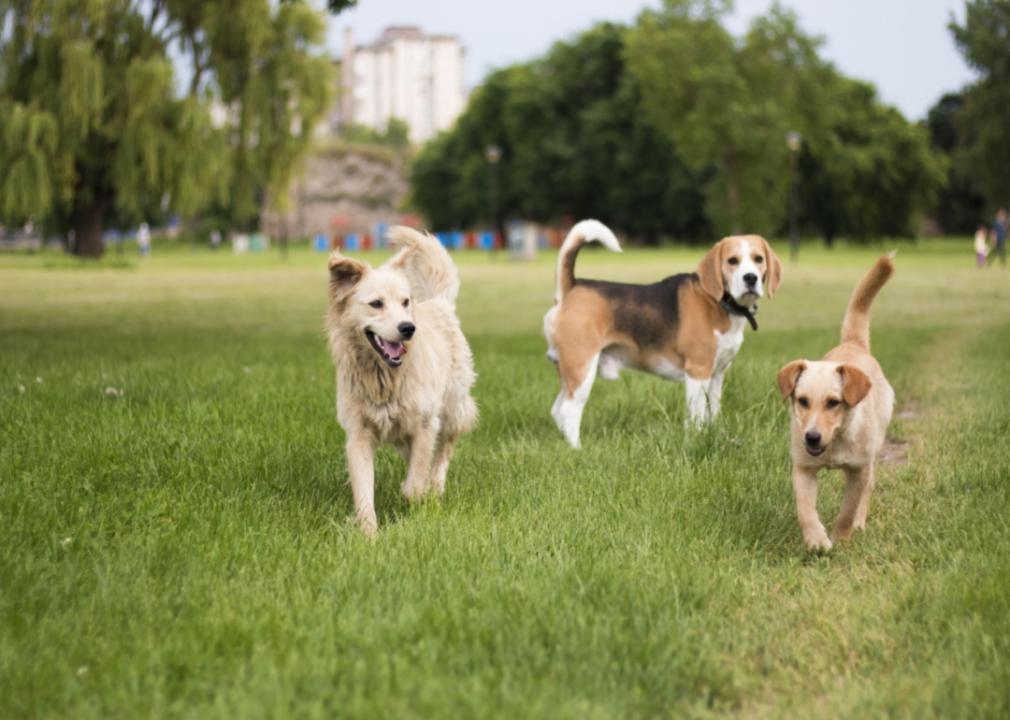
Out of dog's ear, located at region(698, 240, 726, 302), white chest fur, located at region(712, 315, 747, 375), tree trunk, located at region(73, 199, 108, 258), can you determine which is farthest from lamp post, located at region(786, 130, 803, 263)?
dog's ear, located at region(698, 240, 726, 302)

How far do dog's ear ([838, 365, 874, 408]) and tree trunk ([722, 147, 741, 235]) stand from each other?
189 ft

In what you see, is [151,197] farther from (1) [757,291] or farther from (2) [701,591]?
(2) [701,591]

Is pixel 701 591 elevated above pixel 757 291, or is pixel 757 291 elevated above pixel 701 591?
pixel 757 291

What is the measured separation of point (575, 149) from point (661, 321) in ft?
210

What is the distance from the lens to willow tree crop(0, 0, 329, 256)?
30.2 metres

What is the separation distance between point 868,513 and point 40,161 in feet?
97.8

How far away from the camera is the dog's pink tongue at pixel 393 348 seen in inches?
211

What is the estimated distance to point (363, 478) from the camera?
536 cm

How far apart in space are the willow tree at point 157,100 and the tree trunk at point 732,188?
104 ft

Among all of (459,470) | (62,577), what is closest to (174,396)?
(459,470)

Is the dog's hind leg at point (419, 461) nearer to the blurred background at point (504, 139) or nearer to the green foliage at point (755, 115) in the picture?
the blurred background at point (504, 139)

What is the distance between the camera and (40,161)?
3072 centimetres

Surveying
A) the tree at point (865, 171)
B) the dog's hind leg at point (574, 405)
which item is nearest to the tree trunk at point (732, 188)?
the tree at point (865, 171)

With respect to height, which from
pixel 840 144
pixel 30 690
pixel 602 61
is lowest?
pixel 30 690
